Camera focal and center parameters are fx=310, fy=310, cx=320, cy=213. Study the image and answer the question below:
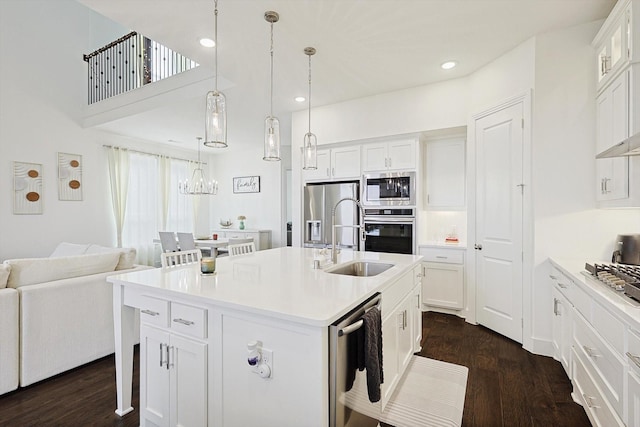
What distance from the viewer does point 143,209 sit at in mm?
6328

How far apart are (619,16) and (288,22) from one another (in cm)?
232

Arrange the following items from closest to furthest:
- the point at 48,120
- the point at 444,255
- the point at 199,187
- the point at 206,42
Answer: the point at 206,42 → the point at 444,255 → the point at 48,120 → the point at 199,187

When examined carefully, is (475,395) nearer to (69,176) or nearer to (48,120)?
(69,176)

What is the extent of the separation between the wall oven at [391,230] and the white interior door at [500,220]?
30.6 inches

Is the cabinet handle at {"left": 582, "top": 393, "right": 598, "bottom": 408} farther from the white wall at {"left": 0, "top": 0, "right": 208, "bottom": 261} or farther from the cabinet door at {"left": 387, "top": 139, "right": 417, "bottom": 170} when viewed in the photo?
the white wall at {"left": 0, "top": 0, "right": 208, "bottom": 261}

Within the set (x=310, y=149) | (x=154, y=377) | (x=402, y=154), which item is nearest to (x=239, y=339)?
(x=154, y=377)

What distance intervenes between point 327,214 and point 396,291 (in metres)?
2.50

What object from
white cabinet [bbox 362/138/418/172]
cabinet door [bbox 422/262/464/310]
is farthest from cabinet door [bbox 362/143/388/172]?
cabinet door [bbox 422/262/464/310]

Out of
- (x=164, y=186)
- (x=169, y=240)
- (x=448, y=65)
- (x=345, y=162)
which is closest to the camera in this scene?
(x=448, y=65)

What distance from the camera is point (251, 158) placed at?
745 cm

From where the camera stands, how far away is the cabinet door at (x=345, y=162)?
432cm

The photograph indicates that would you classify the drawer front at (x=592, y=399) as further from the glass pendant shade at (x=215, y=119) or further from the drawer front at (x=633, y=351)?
the glass pendant shade at (x=215, y=119)

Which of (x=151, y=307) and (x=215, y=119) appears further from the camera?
(x=215, y=119)

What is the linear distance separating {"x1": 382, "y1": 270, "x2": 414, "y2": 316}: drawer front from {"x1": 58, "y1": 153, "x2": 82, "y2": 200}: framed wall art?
18.8ft
